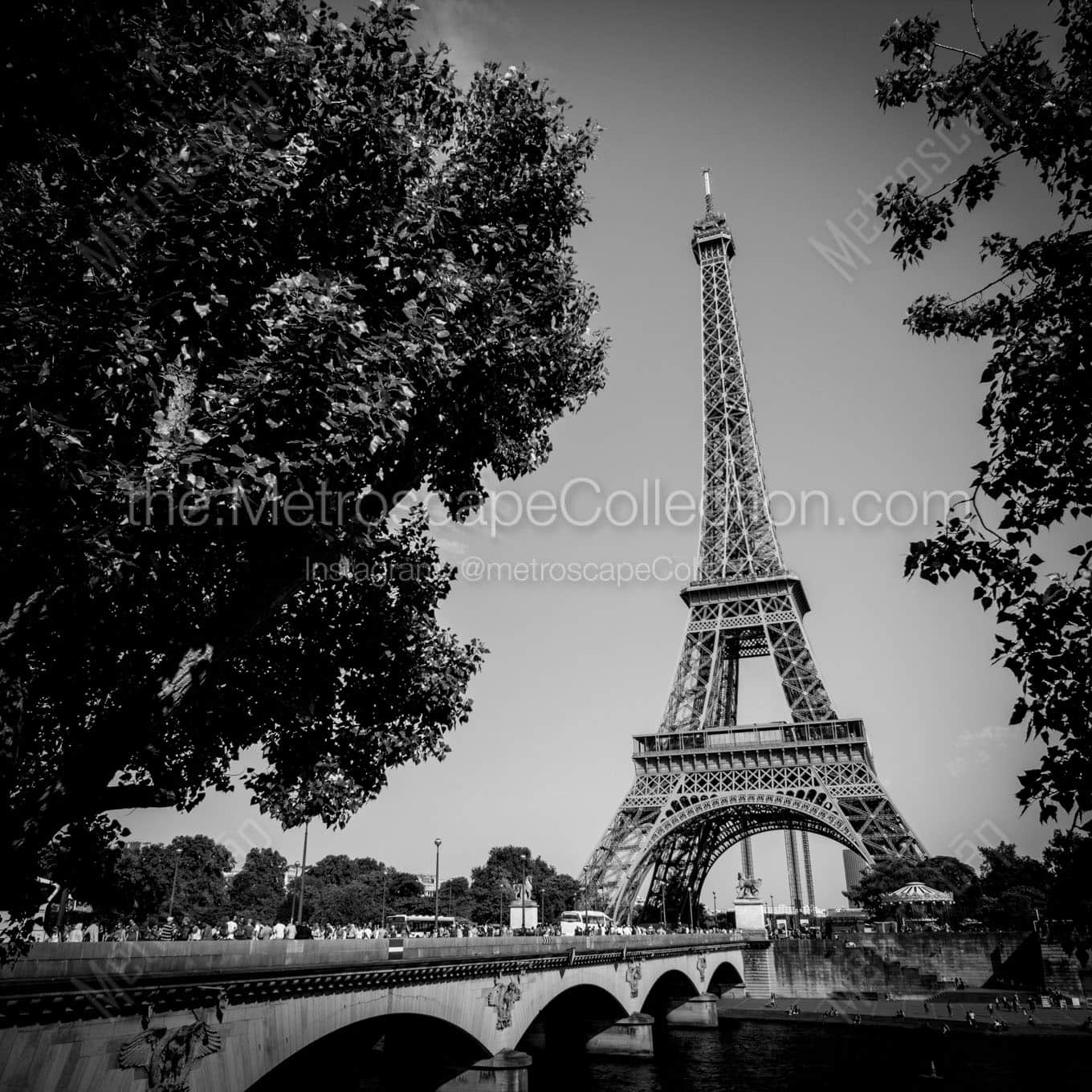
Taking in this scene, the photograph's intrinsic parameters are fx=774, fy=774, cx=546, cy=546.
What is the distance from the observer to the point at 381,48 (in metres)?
11.6

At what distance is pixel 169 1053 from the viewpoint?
1302cm

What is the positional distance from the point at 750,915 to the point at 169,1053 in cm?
7302

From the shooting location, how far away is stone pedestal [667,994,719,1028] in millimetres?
53062

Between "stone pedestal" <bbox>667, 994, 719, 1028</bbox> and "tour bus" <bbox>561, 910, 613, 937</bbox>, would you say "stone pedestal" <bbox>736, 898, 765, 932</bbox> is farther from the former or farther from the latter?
"tour bus" <bbox>561, 910, 613, 937</bbox>

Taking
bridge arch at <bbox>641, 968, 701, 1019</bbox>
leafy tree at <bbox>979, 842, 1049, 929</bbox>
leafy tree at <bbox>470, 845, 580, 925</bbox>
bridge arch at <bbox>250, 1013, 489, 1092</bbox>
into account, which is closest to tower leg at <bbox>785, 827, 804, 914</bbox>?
leafy tree at <bbox>470, 845, 580, 925</bbox>

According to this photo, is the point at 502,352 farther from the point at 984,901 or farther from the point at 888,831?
the point at 984,901

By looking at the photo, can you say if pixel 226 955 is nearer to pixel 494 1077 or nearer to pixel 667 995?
pixel 494 1077

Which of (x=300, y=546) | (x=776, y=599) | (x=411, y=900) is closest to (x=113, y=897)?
(x=300, y=546)

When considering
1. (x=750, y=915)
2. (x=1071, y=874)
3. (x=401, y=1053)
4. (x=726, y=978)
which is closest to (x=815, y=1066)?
(x=401, y=1053)

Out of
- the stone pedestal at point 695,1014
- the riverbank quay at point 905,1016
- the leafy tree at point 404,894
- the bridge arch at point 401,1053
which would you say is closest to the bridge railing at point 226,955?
the bridge arch at point 401,1053

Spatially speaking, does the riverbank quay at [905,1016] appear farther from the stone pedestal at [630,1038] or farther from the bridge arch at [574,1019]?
the stone pedestal at [630,1038]

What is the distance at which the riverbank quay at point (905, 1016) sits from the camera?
44625 mm

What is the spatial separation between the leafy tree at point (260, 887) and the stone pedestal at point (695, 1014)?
226ft

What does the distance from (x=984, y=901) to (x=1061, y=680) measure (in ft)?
261
